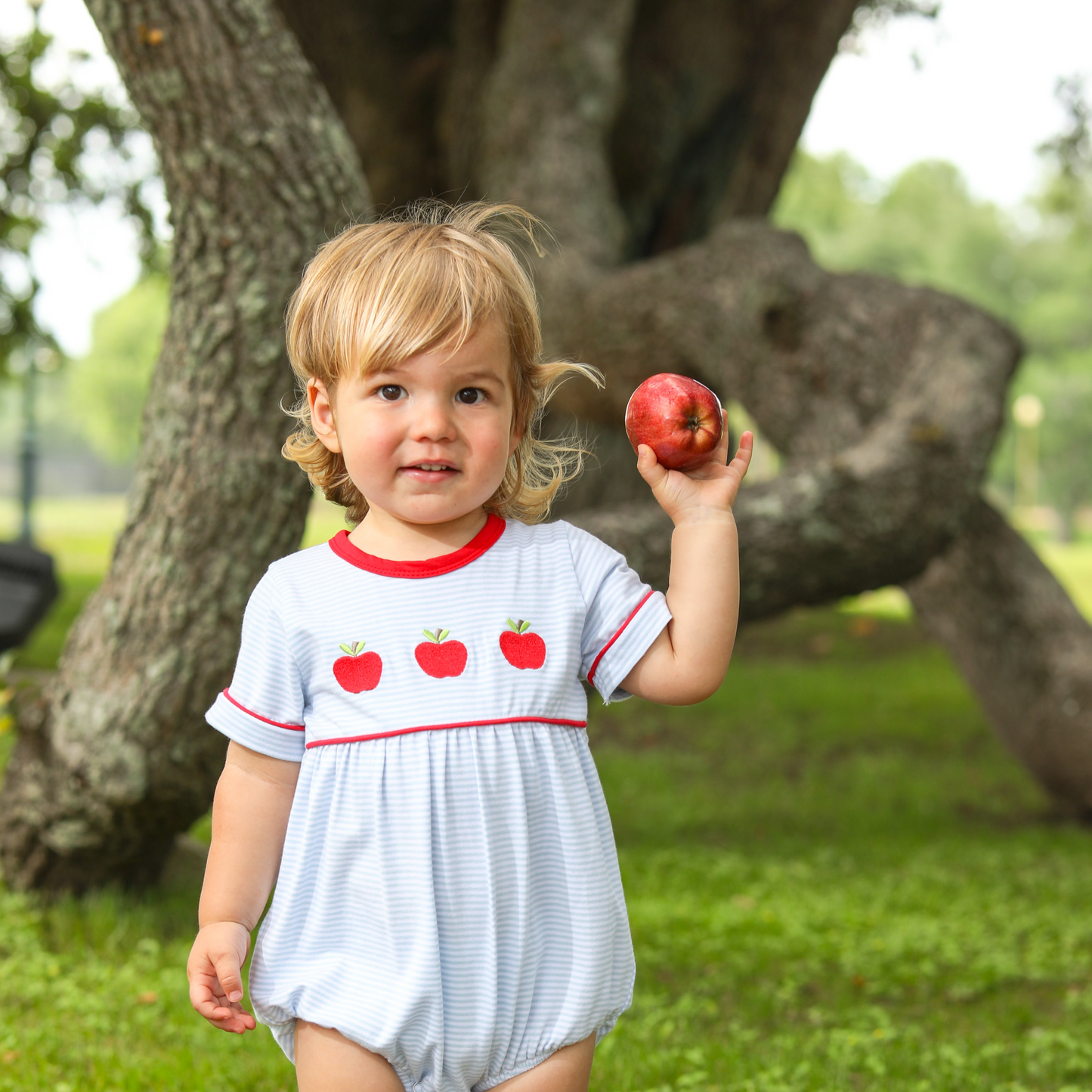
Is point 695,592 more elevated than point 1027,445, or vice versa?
point 1027,445

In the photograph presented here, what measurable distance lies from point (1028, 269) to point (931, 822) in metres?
46.2

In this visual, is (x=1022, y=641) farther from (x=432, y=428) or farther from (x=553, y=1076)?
(x=432, y=428)

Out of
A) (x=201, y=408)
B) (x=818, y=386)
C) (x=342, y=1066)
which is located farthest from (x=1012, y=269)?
(x=342, y=1066)

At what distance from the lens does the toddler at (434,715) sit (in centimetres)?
166

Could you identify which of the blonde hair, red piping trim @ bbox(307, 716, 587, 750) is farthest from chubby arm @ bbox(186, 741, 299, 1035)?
the blonde hair

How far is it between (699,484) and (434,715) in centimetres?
55

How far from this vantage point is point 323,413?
1.89 m

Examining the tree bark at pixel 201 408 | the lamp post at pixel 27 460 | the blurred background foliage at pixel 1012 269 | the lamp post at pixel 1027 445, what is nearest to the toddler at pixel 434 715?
the tree bark at pixel 201 408

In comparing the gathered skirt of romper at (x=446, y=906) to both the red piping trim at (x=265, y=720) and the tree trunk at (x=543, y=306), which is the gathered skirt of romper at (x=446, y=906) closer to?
the red piping trim at (x=265, y=720)

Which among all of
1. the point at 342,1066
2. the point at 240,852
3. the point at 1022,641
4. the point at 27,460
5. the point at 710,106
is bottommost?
the point at 27,460

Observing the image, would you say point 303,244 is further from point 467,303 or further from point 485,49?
point 485,49

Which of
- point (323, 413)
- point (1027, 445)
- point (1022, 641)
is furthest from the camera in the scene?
point (1027, 445)

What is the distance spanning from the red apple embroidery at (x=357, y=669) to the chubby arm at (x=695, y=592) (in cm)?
40

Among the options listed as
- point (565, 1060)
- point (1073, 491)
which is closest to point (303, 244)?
point (565, 1060)
